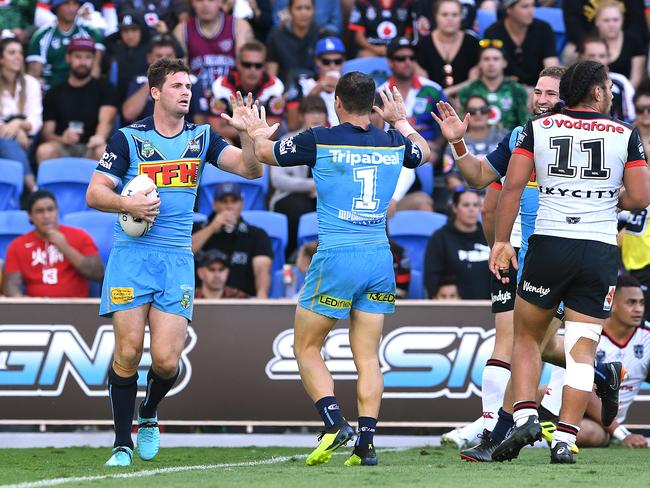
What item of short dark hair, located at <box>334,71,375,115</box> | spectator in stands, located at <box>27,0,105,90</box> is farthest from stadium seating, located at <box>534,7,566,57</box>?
short dark hair, located at <box>334,71,375,115</box>

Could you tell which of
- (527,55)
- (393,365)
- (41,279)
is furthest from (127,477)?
(527,55)

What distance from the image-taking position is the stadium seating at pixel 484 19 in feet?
55.6

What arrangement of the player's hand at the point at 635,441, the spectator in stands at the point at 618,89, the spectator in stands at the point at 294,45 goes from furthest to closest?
the spectator in stands at the point at 294,45 → the spectator in stands at the point at 618,89 → the player's hand at the point at 635,441

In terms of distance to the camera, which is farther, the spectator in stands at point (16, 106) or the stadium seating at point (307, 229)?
the spectator in stands at point (16, 106)

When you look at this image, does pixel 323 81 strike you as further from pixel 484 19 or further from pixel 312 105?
pixel 484 19

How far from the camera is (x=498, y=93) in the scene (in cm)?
1469

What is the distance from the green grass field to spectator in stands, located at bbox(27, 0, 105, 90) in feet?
22.8

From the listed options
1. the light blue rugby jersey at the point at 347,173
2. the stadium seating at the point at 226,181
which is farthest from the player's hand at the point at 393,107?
the stadium seating at the point at 226,181

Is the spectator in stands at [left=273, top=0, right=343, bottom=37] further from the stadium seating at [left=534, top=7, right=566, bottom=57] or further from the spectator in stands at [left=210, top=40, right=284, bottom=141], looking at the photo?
the stadium seating at [left=534, top=7, right=566, bottom=57]

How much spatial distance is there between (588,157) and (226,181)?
7129mm

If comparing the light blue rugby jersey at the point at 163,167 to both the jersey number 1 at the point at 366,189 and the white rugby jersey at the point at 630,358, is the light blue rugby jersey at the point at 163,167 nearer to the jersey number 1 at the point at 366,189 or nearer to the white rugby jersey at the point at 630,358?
the jersey number 1 at the point at 366,189

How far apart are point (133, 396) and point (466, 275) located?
485 cm

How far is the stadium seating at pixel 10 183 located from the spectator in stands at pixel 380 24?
185 inches

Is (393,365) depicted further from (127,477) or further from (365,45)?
(365,45)
